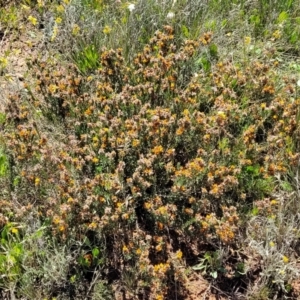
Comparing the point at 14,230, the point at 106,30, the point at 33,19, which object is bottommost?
the point at 14,230

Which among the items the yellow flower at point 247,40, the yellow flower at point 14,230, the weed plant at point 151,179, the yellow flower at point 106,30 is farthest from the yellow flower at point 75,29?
the yellow flower at point 14,230

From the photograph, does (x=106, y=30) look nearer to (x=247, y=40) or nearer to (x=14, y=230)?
(x=247, y=40)

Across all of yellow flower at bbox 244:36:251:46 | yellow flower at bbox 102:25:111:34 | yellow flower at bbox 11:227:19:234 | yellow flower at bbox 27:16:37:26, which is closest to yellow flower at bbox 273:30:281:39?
yellow flower at bbox 244:36:251:46

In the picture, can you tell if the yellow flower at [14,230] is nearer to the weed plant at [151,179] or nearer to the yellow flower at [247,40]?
the weed plant at [151,179]

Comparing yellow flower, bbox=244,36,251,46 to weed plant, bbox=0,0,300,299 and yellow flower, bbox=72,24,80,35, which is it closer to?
weed plant, bbox=0,0,300,299

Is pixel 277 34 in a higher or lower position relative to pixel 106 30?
lower

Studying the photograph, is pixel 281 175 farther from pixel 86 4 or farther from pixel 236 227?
pixel 86 4

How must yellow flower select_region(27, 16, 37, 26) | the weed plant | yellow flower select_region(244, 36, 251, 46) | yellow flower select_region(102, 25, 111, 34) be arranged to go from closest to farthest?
the weed plant, yellow flower select_region(102, 25, 111, 34), yellow flower select_region(244, 36, 251, 46), yellow flower select_region(27, 16, 37, 26)

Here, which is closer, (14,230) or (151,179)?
(14,230)

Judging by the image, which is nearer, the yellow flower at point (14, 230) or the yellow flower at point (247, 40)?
the yellow flower at point (14, 230)

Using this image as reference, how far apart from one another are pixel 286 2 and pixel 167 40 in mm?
1311

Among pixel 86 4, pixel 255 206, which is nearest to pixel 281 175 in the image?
pixel 255 206

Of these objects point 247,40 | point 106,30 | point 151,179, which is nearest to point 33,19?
point 106,30

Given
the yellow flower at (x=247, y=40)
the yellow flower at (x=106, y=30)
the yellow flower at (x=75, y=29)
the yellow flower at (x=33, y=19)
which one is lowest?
the yellow flower at (x=247, y=40)
